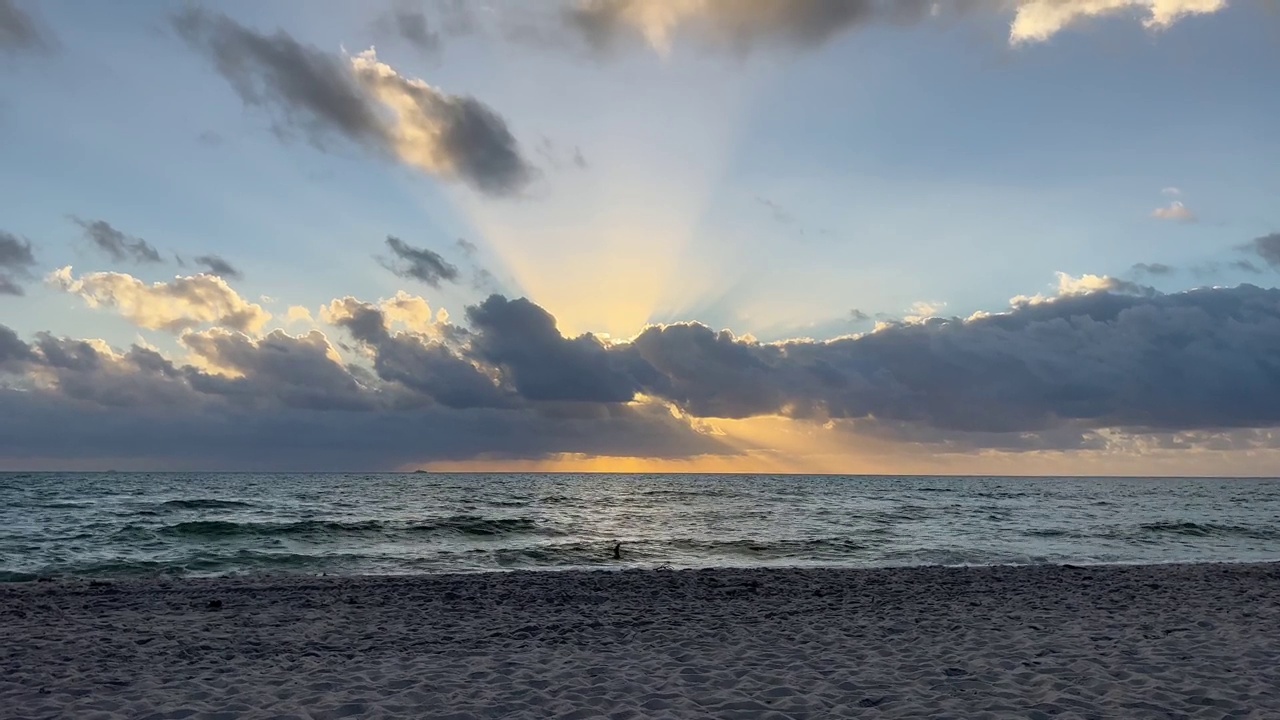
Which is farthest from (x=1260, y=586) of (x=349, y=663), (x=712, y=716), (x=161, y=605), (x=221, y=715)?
(x=161, y=605)

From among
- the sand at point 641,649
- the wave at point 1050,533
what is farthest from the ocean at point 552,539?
the sand at point 641,649

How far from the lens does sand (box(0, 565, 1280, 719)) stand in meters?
8.98

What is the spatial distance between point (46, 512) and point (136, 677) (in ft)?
154

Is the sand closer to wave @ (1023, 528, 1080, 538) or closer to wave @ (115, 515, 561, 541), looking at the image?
wave @ (115, 515, 561, 541)

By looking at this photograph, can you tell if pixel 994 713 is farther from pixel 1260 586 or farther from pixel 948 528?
pixel 948 528

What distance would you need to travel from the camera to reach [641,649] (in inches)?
475

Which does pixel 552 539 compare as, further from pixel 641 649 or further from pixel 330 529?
pixel 641 649

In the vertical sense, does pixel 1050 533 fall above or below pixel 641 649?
below

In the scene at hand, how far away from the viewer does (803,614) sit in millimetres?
15117

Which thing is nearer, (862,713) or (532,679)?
(862,713)

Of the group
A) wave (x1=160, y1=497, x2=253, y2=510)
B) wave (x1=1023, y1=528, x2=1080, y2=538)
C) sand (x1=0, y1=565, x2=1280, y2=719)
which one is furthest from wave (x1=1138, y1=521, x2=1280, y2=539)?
wave (x1=160, y1=497, x2=253, y2=510)

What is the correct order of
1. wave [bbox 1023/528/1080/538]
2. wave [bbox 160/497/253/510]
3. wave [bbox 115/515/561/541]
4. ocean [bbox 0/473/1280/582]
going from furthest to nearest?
wave [bbox 160/497/253/510]
wave [bbox 1023/528/1080/538]
wave [bbox 115/515/561/541]
ocean [bbox 0/473/1280/582]

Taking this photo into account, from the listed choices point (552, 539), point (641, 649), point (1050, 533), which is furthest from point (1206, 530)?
point (641, 649)

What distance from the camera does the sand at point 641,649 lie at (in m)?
8.98
